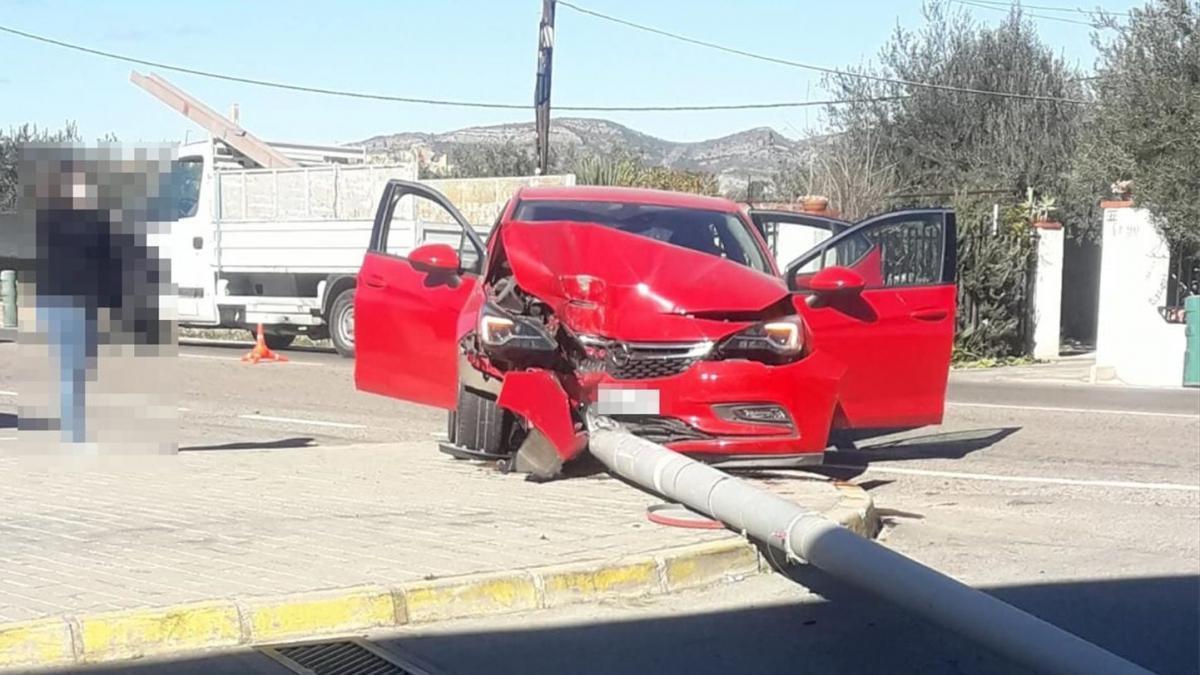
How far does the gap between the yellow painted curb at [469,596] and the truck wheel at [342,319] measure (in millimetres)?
14208

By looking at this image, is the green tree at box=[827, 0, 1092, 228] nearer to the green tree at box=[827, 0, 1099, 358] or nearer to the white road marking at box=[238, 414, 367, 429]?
the green tree at box=[827, 0, 1099, 358]

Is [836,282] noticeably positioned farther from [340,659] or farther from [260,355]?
[260,355]

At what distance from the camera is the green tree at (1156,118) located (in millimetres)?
19656

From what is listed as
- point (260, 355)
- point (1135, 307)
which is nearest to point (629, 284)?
point (260, 355)

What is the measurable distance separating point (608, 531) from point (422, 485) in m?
1.78

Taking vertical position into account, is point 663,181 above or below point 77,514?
above

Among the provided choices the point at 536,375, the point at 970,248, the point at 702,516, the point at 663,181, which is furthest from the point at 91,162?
the point at 663,181

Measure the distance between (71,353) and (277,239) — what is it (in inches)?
521

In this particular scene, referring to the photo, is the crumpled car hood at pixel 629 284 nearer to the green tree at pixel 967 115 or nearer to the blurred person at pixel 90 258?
the blurred person at pixel 90 258

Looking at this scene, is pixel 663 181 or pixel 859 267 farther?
pixel 663 181

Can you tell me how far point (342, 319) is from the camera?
1964 centimetres

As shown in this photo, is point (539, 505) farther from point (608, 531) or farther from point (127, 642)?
point (127, 642)

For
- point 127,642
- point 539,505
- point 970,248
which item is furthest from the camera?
point 970,248

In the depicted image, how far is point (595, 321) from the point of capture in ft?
26.3
